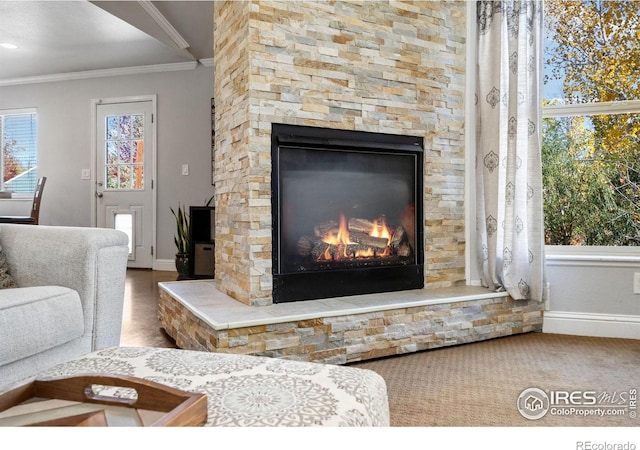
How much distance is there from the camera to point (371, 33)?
2506 millimetres

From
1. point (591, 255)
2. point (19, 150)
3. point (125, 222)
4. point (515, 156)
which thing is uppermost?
point (19, 150)

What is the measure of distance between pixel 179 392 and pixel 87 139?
568cm

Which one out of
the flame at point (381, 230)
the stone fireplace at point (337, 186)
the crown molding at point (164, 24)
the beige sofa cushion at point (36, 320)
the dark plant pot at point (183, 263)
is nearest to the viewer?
the beige sofa cushion at point (36, 320)

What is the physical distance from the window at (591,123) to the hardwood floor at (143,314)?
8.03 ft

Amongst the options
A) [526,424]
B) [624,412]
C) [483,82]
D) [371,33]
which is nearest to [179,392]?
[526,424]

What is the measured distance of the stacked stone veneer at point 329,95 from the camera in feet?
7.27

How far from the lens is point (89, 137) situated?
220 inches

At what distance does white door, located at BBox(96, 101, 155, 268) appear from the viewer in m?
5.40

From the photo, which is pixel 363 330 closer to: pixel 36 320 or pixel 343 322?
pixel 343 322

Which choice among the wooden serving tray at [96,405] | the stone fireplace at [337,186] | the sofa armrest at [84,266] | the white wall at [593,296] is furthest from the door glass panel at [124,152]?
the wooden serving tray at [96,405]

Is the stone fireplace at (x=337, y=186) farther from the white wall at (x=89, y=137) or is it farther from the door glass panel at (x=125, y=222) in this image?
the door glass panel at (x=125, y=222)

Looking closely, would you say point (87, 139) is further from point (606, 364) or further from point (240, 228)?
point (606, 364)

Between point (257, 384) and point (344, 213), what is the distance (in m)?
1.70

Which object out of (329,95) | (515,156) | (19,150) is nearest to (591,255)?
(515,156)
